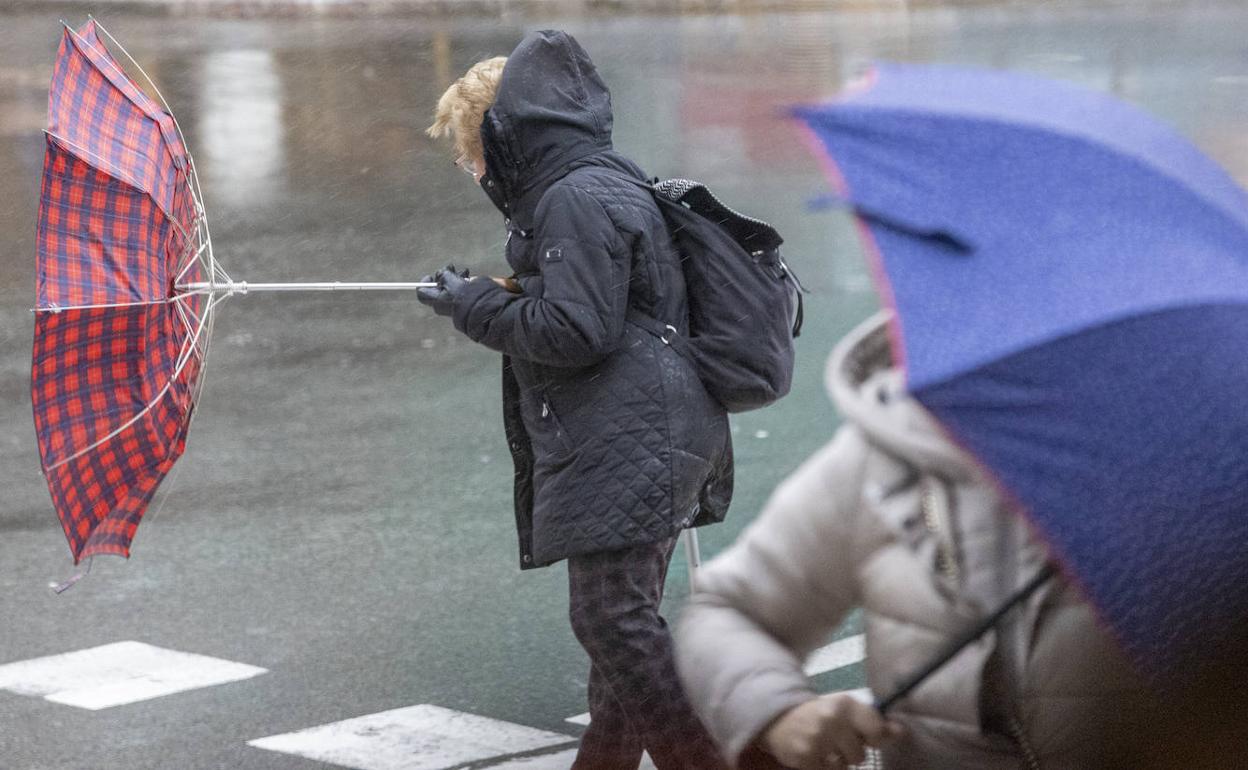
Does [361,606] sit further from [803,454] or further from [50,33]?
[50,33]

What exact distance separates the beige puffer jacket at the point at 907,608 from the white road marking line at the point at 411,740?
98.1 inches

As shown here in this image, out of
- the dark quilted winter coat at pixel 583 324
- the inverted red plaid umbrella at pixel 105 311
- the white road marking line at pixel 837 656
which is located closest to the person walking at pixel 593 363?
the dark quilted winter coat at pixel 583 324

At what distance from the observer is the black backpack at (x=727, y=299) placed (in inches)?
160

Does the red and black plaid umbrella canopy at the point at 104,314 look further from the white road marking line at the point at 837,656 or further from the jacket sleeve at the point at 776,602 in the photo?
A: the jacket sleeve at the point at 776,602

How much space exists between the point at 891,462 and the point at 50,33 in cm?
1855

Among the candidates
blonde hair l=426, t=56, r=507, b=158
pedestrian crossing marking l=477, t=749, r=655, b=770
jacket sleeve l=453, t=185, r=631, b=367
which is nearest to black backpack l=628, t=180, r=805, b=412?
jacket sleeve l=453, t=185, r=631, b=367

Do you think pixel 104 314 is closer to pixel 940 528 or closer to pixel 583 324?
pixel 583 324

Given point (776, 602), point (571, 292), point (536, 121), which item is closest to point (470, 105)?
point (536, 121)

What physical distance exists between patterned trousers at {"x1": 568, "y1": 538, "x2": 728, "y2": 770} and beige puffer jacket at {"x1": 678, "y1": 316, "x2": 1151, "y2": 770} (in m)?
1.64

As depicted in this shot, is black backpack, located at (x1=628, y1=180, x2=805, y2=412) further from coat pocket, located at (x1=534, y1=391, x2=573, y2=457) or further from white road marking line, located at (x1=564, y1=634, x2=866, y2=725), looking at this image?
white road marking line, located at (x1=564, y1=634, x2=866, y2=725)

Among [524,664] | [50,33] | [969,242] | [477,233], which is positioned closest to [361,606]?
[524,664]

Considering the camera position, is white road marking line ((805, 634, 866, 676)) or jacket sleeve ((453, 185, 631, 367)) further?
white road marking line ((805, 634, 866, 676))

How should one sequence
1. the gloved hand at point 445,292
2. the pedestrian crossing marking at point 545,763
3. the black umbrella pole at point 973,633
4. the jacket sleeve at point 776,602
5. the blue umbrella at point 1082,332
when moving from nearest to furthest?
1. the blue umbrella at point 1082,332
2. the black umbrella pole at point 973,633
3. the jacket sleeve at point 776,602
4. the gloved hand at point 445,292
5. the pedestrian crossing marking at point 545,763

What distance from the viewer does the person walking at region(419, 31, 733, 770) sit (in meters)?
3.94
